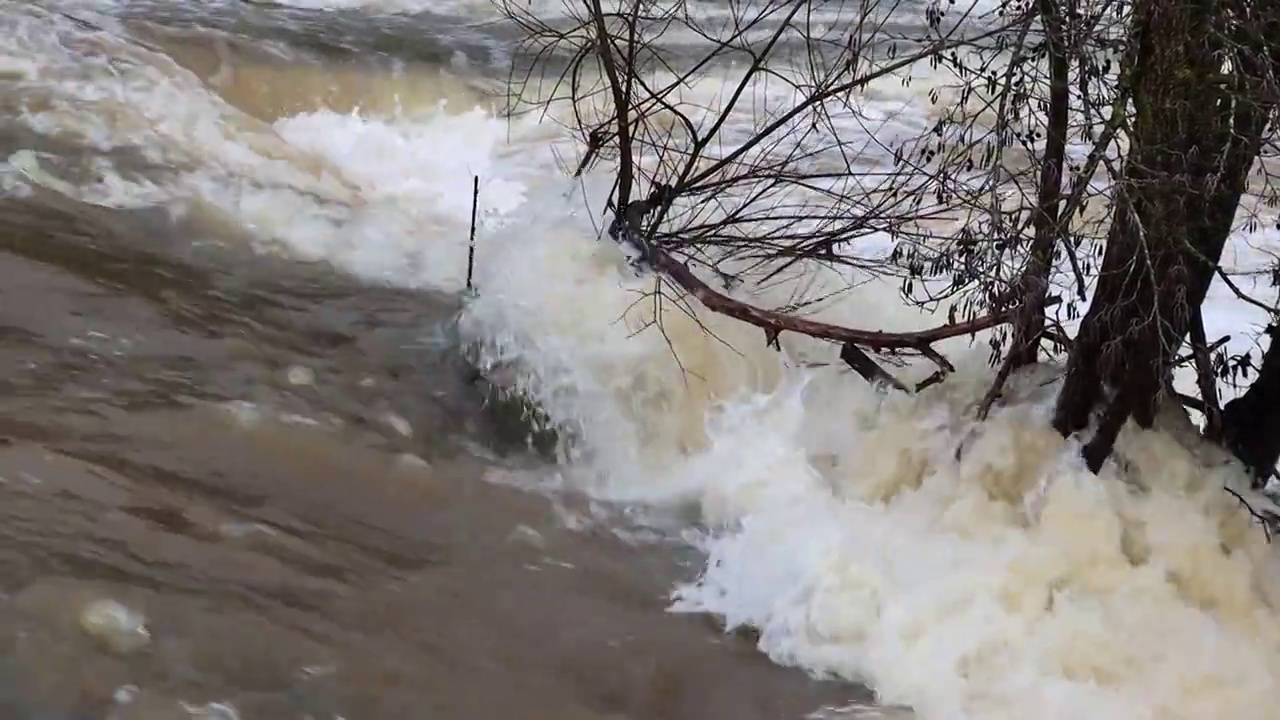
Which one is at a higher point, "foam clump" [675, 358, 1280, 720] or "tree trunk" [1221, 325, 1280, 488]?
"tree trunk" [1221, 325, 1280, 488]

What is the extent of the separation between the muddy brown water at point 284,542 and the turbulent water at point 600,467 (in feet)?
0.05

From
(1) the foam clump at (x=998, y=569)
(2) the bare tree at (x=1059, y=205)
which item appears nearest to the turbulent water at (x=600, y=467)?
(1) the foam clump at (x=998, y=569)

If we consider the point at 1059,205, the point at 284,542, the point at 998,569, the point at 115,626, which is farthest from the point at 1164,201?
the point at 115,626

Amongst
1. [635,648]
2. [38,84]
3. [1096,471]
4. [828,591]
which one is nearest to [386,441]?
[635,648]

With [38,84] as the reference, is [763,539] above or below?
below

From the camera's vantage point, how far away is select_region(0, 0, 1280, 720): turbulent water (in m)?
3.14

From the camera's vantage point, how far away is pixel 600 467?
4.18 metres

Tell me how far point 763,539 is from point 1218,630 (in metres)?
1.32

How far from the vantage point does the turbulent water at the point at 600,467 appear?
314 centimetres

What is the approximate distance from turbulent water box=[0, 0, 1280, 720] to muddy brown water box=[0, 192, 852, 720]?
0.01 m

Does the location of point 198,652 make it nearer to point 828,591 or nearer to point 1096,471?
point 828,591

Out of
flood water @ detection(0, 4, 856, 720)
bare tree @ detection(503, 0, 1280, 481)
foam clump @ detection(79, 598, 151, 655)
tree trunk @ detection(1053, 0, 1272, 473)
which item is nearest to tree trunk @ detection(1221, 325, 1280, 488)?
bare tree @ detection(503, 0, 1280, 481)

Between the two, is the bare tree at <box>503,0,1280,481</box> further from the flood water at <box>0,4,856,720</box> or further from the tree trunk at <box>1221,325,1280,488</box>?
the flood water at <box>0,4,856,720</box>

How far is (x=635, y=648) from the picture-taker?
3.20 m
